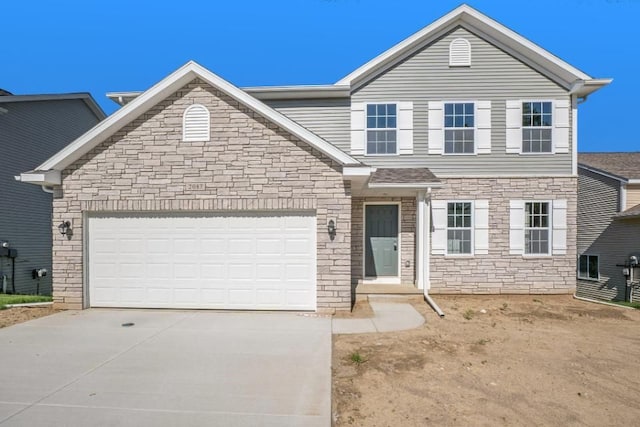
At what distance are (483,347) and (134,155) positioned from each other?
7619 millimetres

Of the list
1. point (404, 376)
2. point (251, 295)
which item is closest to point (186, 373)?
point (404, 376)

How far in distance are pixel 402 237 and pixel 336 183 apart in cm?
372

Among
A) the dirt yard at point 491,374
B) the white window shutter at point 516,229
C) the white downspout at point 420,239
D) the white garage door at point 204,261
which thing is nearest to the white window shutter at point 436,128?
the white downspout at point 420,239

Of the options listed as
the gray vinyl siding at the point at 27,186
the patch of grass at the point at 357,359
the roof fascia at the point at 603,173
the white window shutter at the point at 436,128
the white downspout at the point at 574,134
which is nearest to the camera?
the patch of grass at the point at 357,359

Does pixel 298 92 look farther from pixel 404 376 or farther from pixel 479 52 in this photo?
pixel 404 376

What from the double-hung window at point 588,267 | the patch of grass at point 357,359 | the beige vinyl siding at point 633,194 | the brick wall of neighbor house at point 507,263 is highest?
the beige vinyl siding at point 633,194

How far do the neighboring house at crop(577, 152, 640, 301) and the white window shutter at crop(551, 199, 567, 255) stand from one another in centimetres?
402

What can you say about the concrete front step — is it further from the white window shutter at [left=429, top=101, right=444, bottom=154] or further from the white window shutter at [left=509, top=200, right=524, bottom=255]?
the white window shutter at [left=429, top=101, right=444, bottom=154]

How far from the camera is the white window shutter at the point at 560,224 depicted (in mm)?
10414

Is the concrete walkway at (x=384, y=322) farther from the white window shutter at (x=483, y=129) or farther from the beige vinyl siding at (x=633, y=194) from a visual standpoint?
the beige vinyl siding at (x=633, y=194)

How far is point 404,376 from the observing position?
4.62m

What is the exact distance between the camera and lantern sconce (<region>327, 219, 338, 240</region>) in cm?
766

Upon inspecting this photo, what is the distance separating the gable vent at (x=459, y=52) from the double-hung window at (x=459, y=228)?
13.3 feet

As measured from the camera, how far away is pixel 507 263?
10.5 m
